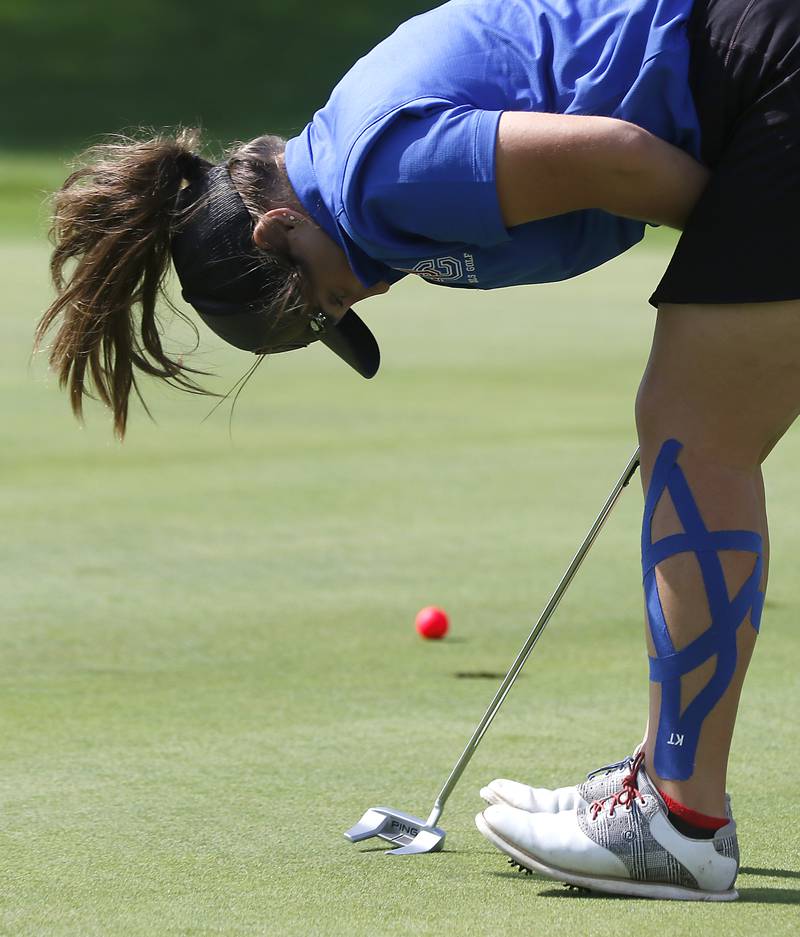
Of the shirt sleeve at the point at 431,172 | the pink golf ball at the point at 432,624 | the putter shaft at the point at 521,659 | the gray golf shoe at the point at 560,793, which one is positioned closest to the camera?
the shirt sleeve at the point at 431,172

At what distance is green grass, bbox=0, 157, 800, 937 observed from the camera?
250 cm

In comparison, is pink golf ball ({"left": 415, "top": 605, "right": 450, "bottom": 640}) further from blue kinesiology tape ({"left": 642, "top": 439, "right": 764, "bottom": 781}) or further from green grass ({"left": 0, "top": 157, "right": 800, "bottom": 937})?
blue kinesiology tape ({"left": 642, "top": 439, "right": 764, "bottom": 781})

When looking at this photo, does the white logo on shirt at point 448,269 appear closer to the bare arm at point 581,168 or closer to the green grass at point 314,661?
the bare arm at point 581,168

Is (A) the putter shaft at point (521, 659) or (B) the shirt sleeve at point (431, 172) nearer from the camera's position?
(B) the shirt sleeve at point (431, 172)

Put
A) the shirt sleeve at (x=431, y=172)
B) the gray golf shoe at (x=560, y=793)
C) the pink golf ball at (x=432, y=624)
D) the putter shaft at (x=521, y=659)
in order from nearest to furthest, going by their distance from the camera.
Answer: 1. the shirt sleeve at (x=431, y=172)
2. the gray golf shoe at (x=560, y=793)
3. the putter shaft at (x=521, y=659)
4. the pink golf ball at (x=432, y=624)

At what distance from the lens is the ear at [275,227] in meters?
2.50

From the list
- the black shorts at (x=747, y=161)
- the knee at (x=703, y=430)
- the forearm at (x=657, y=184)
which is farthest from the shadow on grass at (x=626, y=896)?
the forearm at (x=657, y=184)

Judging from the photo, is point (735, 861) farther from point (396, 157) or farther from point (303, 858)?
point (396, 157)

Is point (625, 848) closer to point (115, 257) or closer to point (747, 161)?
point (747, 161)

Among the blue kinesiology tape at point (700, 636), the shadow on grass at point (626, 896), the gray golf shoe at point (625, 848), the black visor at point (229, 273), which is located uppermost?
the black visor at point (229, 273)

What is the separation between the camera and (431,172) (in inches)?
90.7

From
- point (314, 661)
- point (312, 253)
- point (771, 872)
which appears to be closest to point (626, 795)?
point (771, 872)

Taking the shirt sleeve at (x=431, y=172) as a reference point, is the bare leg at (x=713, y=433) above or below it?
below

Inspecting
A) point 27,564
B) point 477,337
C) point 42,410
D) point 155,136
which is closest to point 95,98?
point 477,337
